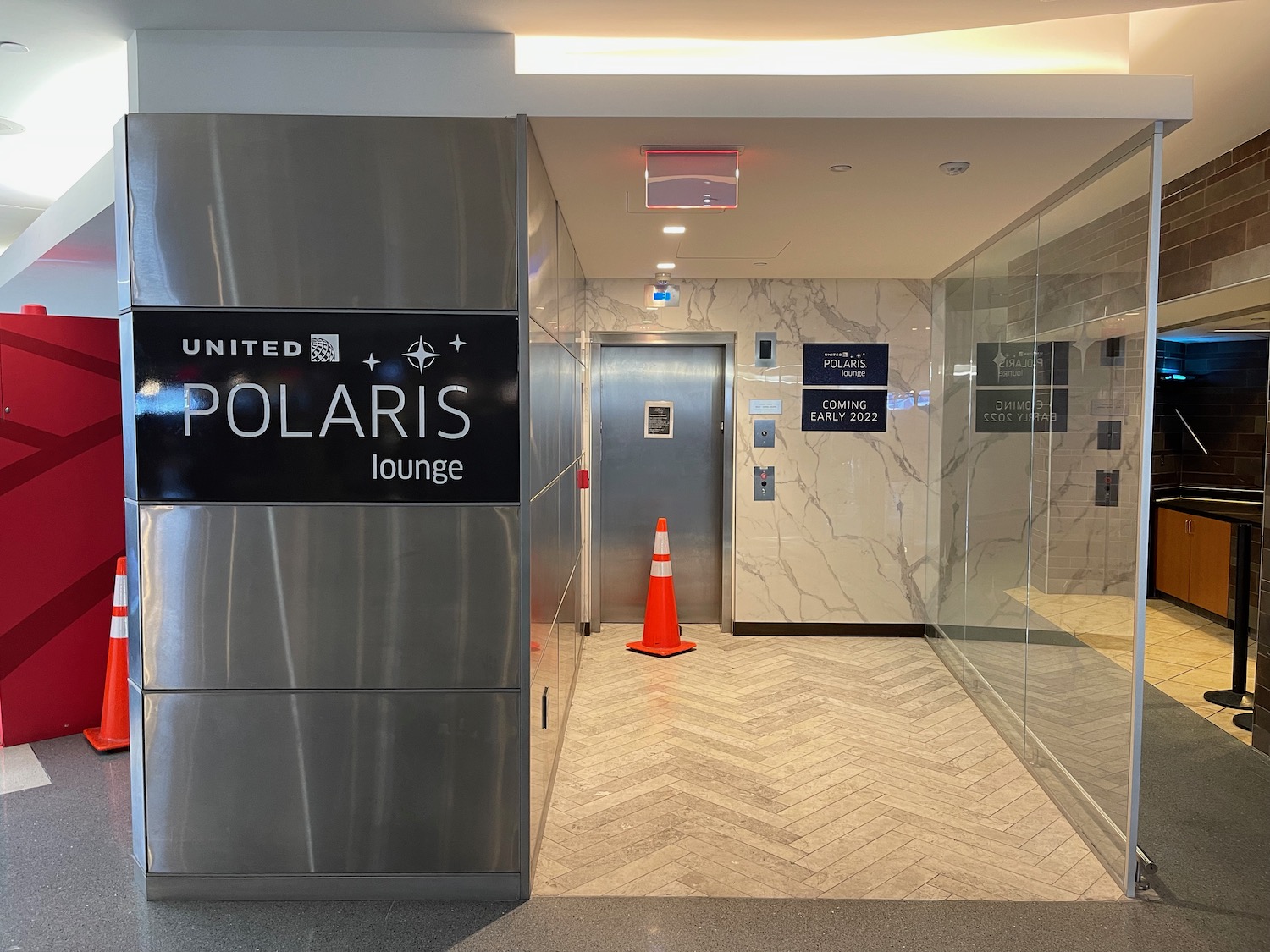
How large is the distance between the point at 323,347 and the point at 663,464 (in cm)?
397

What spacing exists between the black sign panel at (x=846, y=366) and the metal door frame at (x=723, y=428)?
579mm

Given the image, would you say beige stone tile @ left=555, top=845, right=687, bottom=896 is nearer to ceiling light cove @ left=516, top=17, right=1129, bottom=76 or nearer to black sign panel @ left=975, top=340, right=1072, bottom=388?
black sign panel @ left=975, top=340, right=1072, bottom=388

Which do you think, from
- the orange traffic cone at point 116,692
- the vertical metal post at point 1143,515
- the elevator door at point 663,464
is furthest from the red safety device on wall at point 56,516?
the vertical metal post at point 1143,515

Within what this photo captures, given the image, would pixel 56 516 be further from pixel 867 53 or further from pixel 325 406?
pixel 867 53

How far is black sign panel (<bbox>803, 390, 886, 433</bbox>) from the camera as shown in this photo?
6379mm

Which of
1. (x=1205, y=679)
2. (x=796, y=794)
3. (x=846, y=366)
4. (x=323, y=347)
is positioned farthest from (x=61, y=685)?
(x=1205, y=679)

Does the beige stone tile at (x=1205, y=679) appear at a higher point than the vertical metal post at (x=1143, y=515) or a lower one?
lower

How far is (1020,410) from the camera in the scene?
171 inches

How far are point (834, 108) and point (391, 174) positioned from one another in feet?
4.87

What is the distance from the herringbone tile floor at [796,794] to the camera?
10.4ft

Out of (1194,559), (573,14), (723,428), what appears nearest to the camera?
(573,14)

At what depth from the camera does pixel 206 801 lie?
9.78 feet

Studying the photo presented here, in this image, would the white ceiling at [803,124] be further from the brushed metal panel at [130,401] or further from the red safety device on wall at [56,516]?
the red safety device on wall at [56,516]

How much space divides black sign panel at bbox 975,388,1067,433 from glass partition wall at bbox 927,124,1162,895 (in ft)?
0.04
